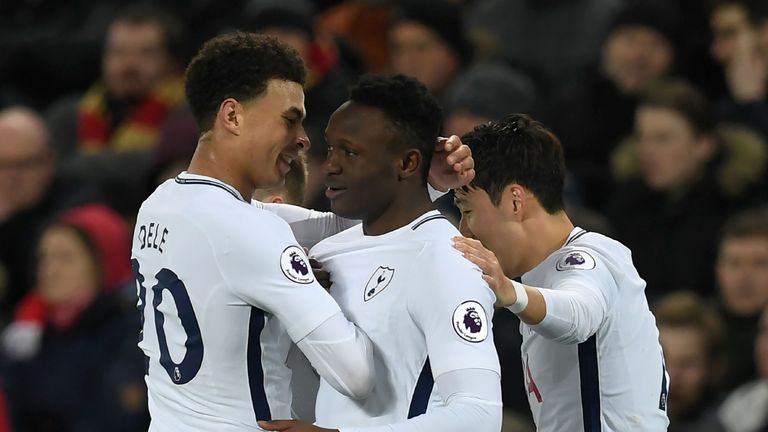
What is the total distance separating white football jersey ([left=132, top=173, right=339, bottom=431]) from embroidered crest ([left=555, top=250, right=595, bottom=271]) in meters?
0.75

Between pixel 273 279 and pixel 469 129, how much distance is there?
431cm

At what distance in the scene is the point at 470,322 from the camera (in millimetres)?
3928

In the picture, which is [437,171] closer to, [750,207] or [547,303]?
Result: [547,303]

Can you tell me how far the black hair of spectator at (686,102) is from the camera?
25.6ft

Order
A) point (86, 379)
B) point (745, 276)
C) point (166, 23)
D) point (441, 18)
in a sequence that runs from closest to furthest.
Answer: point (745, 276)
point (86, 379)
point (441, 18)
point (166, 23)

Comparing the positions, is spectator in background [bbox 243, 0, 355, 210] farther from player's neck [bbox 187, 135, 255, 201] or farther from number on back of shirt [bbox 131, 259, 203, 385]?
number on back of shirt [bbox 131, 259, 203, 385]

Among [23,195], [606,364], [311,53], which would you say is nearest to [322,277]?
[606,364]

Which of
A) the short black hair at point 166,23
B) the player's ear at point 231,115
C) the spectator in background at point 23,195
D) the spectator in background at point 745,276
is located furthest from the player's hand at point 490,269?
the short black hair at point 166,23

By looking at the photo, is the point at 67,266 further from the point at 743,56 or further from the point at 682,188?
the point at 743,56

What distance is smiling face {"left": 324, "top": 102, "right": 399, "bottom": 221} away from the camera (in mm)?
4145

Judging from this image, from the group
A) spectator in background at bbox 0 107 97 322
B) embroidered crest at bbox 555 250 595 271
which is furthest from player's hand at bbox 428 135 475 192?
spectator in background at bbox 0 107 97 322

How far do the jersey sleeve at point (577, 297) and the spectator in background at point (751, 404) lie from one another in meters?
2.48

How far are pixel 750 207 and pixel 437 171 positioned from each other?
Answer: 12.6 feet

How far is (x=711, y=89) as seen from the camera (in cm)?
874
